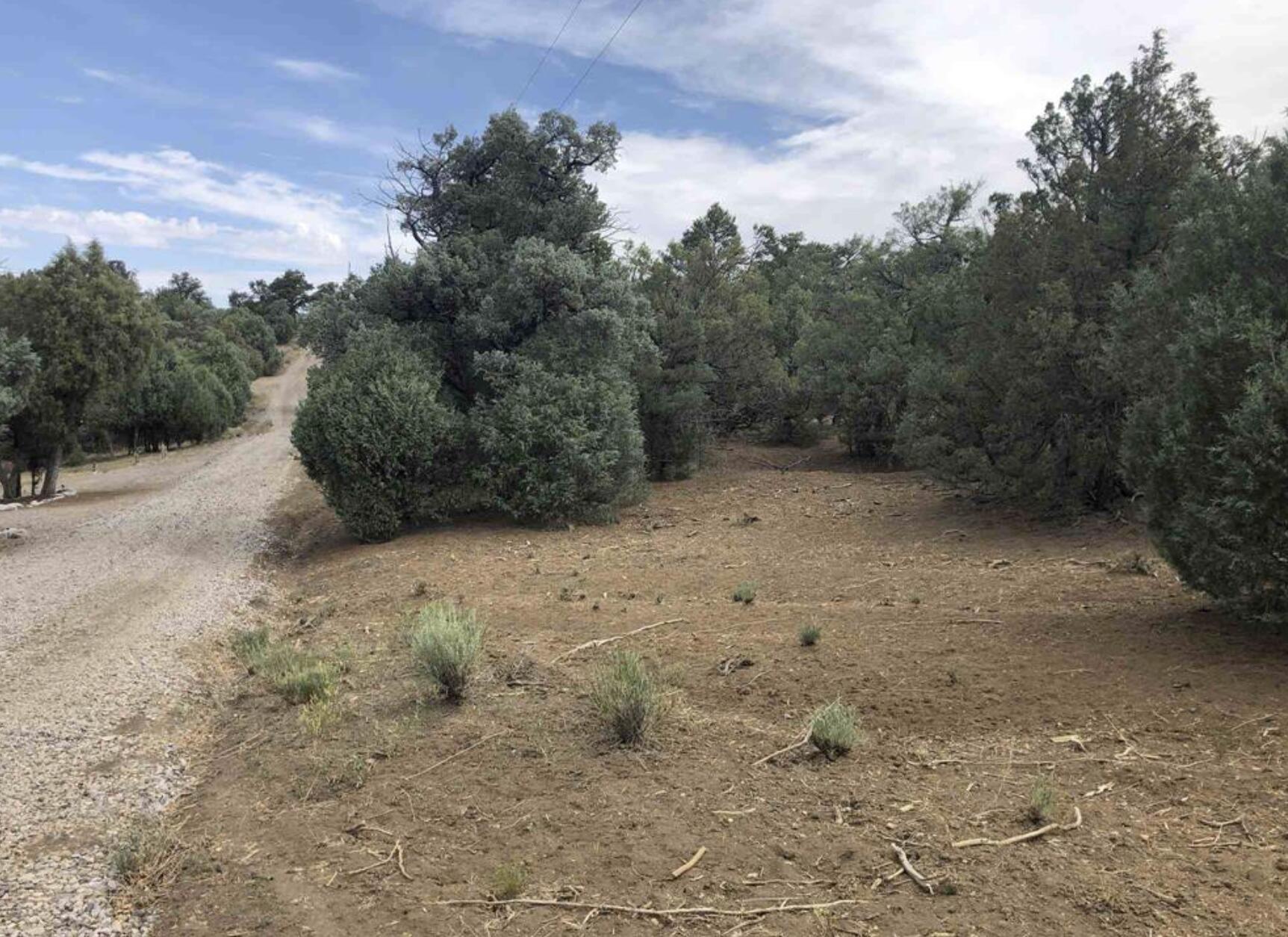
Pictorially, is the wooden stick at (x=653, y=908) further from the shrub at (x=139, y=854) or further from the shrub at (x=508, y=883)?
the shrub at (x=139, y=854)

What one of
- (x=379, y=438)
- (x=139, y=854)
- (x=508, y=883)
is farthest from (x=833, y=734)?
(x=379, y=438)

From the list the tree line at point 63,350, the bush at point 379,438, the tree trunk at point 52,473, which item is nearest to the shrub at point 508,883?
the bush at point 379,438

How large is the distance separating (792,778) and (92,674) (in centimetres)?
632

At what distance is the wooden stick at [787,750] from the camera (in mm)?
4750

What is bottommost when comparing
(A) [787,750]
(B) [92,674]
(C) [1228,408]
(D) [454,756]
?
(B) [92,674]

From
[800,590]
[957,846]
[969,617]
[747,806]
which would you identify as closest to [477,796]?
[747,806]

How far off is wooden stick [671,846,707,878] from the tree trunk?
83.4 ft

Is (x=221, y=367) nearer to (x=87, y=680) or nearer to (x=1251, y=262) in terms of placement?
(x=87, y=680)

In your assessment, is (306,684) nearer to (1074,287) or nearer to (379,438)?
(379,438)

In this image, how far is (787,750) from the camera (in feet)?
15.9

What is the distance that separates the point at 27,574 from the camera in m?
12.6

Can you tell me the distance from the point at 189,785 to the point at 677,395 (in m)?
17.0

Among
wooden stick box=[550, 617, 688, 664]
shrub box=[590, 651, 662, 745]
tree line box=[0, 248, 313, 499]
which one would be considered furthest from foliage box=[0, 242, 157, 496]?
shrub box=[590, 651, 662, 745]

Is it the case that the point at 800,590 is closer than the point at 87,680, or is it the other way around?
the point at 87,680
